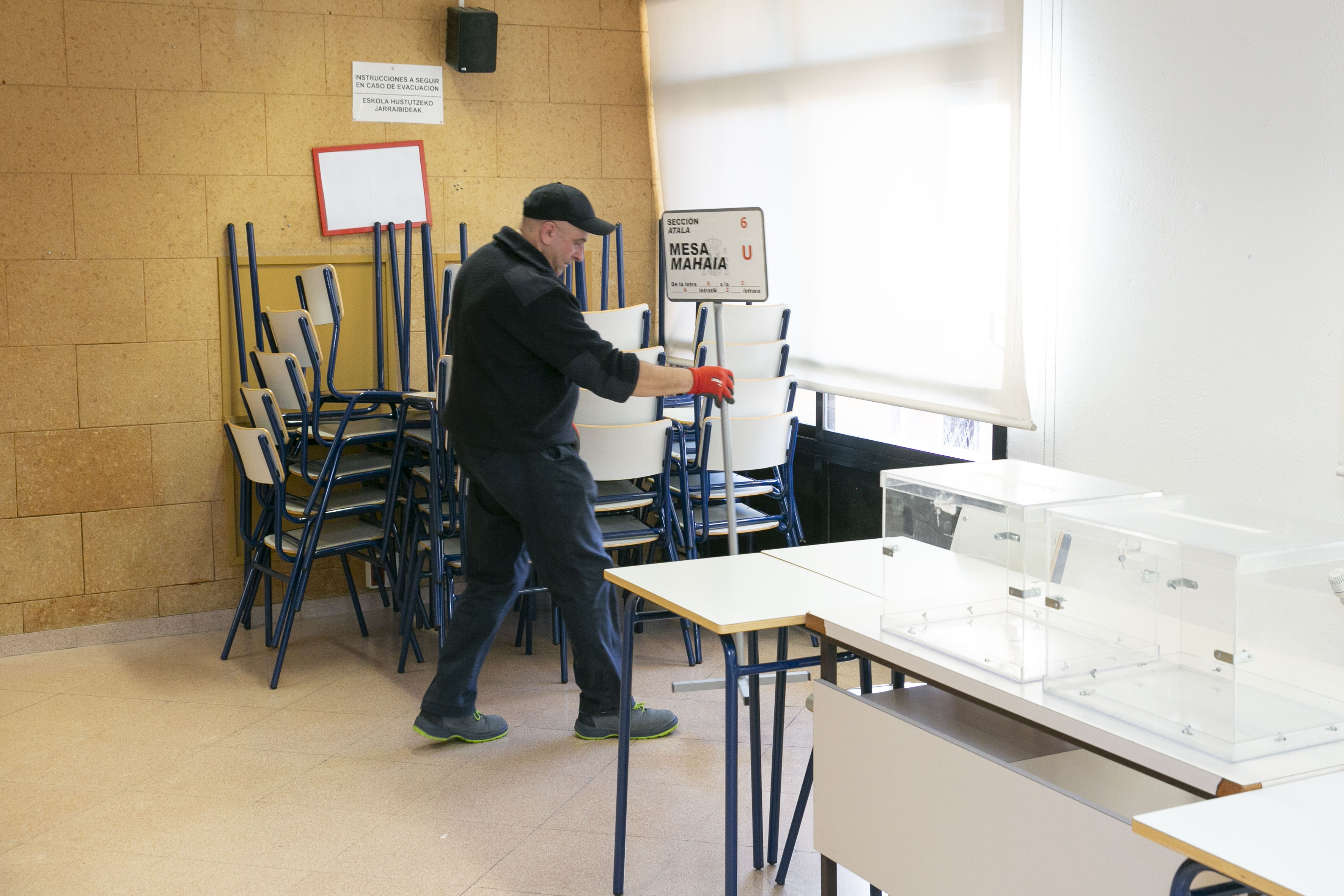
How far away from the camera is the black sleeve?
331 centimetres

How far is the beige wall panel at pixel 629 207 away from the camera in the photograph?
221 inches

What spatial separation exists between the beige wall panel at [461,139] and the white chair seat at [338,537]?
1.54 metres

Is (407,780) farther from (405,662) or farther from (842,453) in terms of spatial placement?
(842,453)

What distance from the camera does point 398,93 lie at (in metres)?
5.22

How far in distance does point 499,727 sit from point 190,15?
3.01 m

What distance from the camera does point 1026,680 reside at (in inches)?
78.8

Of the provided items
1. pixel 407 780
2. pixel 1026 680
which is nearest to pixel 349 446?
pixel 407 780

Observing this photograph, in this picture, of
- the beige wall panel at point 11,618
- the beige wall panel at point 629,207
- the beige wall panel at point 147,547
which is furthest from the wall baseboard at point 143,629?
the beige wall panel at point 629,207

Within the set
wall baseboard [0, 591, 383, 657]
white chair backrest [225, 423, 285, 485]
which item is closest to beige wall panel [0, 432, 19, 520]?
wall baseboard [0, 591, 383, 657]

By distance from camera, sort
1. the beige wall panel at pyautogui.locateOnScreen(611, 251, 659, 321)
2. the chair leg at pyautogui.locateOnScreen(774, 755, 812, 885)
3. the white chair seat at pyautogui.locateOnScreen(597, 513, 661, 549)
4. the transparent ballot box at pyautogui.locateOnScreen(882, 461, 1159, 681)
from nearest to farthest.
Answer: the transparent ballot box at pyautogui.locateOnScreen(882, 461, 1159, 681) → the chair leg at pyautogui.locateOnScreen(774, 755, 812, 885) → the white chair seat at pyautogui.locateOnScreen(597, 513, 661, 549) → the beige wall panel at pyautogui.locateOnScreen(611, 251, 659, 321)

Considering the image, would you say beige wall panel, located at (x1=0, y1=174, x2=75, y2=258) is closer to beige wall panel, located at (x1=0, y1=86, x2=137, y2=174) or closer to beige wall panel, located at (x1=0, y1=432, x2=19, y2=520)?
beige wall panel, located at (x1=0, y1=86, x2=137, y2=174)

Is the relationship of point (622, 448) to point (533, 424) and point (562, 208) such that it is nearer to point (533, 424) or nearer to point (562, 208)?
point (533, 424)

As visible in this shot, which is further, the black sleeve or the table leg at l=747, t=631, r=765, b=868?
the black sleeve

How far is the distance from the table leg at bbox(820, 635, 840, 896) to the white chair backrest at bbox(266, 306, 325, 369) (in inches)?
109
